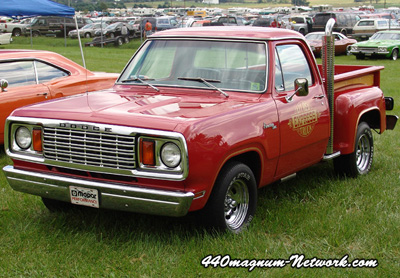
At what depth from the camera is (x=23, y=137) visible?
16.6 ft

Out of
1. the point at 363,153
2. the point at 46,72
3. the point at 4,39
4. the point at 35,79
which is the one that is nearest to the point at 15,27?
the point at 4,39

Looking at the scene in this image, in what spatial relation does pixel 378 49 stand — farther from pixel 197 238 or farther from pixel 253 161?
pixel 197 238

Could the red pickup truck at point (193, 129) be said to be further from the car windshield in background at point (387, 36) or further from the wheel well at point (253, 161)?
the car windshield in background at point (387, 36)

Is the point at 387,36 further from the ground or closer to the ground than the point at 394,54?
further from the ground

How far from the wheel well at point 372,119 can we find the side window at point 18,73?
4571 millimetres

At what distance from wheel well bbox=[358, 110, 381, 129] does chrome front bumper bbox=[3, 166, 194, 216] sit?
3.80 metres

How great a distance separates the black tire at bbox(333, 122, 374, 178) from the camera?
6.82m

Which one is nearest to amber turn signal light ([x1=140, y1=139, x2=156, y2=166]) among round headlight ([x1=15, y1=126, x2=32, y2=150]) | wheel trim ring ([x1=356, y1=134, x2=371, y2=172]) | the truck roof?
round headlight ([x1=15, y1=126, x2=32, y2=150])

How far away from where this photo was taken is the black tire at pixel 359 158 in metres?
6.82

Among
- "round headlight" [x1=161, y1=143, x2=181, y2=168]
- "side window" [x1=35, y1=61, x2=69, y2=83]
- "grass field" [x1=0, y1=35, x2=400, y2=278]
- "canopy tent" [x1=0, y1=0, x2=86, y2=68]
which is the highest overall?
"canopy tent" [x1=0, y1=0, x2=86, y2=68]

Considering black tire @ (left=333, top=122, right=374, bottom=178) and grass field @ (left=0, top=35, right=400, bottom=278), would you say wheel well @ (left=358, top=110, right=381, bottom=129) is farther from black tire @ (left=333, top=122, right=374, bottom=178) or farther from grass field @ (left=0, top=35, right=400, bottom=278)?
grass field @ (left=0, top=35, right=400, bottom=278)

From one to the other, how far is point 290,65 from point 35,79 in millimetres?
4053

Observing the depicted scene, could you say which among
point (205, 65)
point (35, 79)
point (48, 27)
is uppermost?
point (205, 65)

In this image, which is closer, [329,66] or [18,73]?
[329,66]
